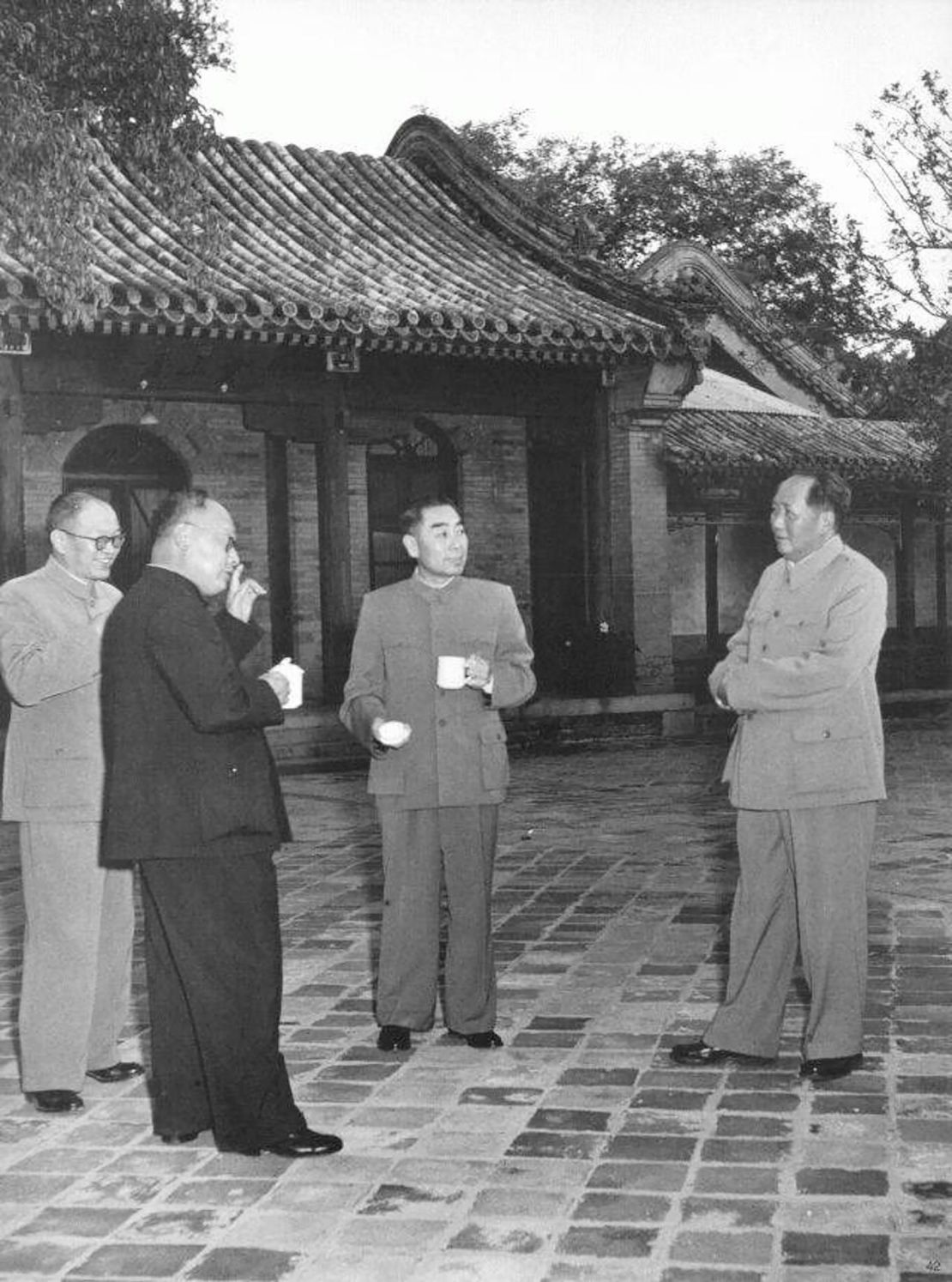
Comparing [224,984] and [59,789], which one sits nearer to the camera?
[224,984]

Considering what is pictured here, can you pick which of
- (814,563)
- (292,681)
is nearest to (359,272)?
(814,563)

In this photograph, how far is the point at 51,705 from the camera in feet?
16.5

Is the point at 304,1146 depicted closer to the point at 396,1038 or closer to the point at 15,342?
the point at 396,1038

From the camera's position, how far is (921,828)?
10.8 m

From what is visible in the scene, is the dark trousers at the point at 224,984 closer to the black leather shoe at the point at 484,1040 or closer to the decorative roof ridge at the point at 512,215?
the black leather shoe at the point at 484,1040

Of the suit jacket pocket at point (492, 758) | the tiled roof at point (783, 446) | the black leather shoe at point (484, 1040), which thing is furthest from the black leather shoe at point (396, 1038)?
the tiled roof at point (783, 446)

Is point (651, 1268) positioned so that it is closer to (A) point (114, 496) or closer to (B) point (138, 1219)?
(B) point (138, 1219)

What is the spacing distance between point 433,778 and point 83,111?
4.62m

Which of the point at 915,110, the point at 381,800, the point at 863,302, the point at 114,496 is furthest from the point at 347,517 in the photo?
the point at 381,800

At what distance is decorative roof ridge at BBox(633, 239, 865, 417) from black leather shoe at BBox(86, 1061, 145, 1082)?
18.0 meters

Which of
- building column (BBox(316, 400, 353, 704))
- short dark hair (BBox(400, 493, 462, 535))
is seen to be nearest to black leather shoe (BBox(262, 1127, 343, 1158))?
short dark hair (BBox(400, 493, 462, 535))

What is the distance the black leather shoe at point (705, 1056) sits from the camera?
5.22 meters

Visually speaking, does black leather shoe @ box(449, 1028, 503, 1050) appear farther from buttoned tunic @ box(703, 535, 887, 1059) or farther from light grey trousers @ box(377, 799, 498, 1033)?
buttoned tunic @ box(703, 535, 887, 1059)

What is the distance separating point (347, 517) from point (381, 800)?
34.3 feet
